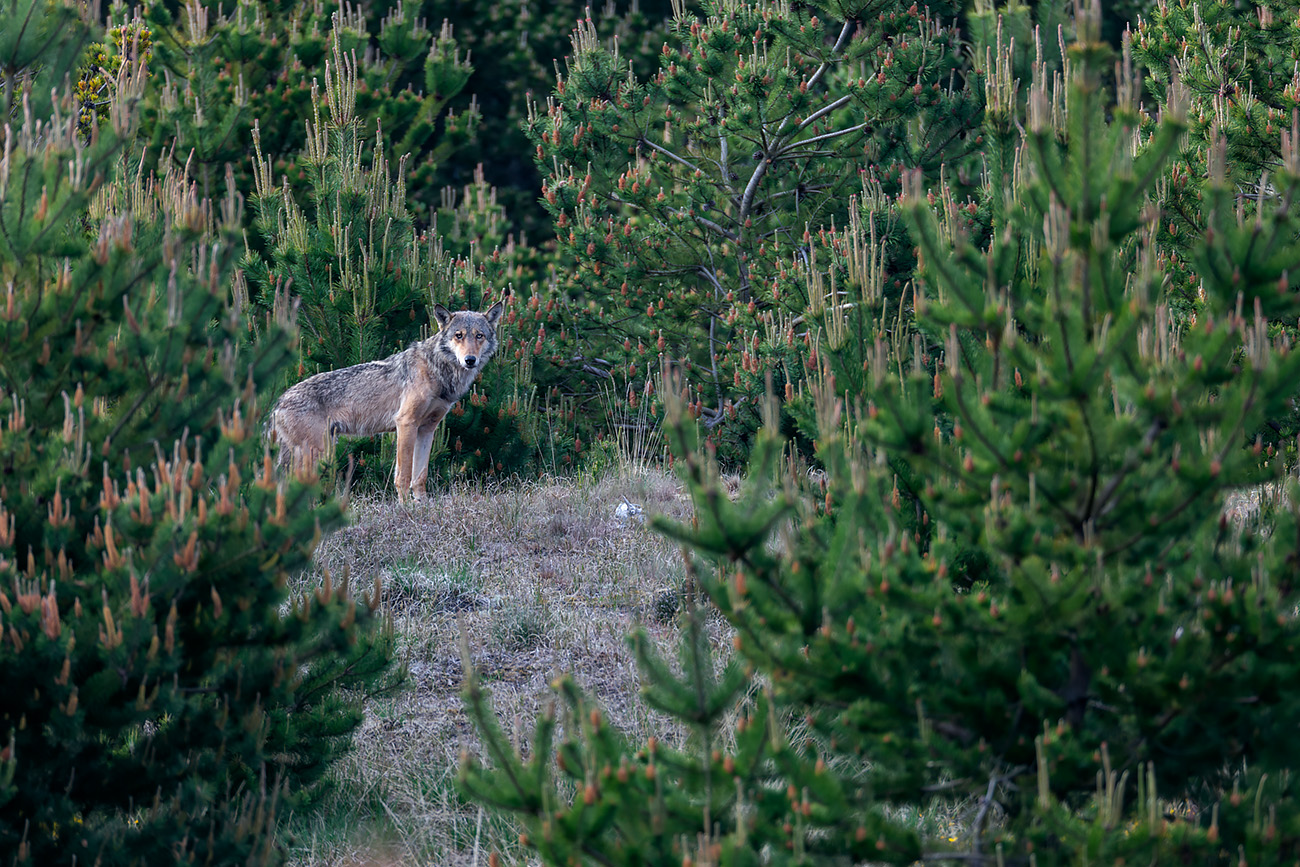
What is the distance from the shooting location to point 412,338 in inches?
418

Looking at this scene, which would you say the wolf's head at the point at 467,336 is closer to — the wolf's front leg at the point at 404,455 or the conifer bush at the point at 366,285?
the wolf's front leg at the point at 404,455

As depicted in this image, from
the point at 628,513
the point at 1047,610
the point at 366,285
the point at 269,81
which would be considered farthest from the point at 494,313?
the point at 1047,610

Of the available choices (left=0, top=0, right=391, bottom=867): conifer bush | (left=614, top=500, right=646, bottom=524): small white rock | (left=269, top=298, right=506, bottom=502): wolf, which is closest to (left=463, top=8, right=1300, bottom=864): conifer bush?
(left=0, top=0, right=391, bottom=867): conifer bush

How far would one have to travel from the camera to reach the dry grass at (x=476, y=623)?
474 centimetres

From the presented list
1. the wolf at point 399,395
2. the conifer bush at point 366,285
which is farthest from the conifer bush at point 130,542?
the conifer bush at point 366,285

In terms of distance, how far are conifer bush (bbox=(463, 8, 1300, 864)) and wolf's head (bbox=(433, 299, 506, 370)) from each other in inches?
236

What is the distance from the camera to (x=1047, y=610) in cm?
300

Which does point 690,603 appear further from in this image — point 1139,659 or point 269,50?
point 269,50

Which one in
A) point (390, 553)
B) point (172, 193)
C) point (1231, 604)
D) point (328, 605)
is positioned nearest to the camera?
point (1231, 604)

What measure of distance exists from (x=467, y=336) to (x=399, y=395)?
0.72 metres

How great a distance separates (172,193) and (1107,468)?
353 cm

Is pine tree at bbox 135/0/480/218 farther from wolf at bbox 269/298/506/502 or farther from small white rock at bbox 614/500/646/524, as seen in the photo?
small white rock at bbox 614/500/646/524

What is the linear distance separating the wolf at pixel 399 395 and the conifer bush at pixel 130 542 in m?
5.00

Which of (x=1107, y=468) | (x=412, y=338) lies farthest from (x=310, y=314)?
(x=1107, y=468)
